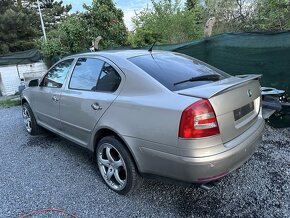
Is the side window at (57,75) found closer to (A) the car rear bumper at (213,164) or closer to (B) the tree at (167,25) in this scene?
A: (A) the car rear bumper at (213,164)

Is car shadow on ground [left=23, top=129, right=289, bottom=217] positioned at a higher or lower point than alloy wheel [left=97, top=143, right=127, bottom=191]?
lower

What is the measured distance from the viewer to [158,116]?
8.10ft

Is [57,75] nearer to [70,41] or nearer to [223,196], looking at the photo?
[223,196]

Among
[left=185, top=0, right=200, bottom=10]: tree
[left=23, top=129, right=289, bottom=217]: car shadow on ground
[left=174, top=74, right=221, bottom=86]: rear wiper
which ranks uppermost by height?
[left=185, top=0, right=200, bottom=10]: tree

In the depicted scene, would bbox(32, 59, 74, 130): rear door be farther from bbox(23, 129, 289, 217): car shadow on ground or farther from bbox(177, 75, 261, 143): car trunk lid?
bbox(177, 75, 261, 143): car trunk lid

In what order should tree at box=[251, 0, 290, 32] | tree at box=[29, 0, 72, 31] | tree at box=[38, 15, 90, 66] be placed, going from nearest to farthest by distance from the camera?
tree at box=[251, 0, 290, 32]
tree at box=[38, 15, 90, 66]
tree at box=[29, 0, 72, 31]

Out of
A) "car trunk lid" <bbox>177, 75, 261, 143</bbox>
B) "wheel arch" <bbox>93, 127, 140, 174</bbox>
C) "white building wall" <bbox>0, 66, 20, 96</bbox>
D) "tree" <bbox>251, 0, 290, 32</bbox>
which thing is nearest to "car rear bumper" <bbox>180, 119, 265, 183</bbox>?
"car trunk lid" <bbox>177, 75, 261, 143</bbox>

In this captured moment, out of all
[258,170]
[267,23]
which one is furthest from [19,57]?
[258,170]

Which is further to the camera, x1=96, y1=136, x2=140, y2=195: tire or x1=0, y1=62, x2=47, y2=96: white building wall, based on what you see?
x1=0, y1=62, x2=47, y2=96: white building wall

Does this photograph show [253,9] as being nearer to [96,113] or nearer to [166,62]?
[166,62]

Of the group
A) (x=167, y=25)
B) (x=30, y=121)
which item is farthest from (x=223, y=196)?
(x=167, y=25)

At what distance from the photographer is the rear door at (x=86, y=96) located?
307 centimetres

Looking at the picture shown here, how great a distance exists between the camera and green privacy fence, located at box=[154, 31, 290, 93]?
185 inches

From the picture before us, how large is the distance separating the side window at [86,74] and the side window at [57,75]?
11.8 inches
